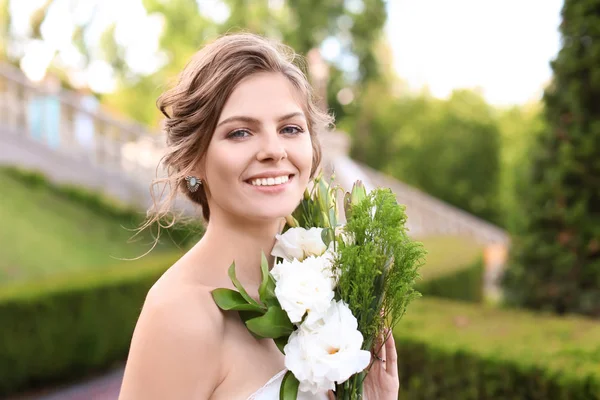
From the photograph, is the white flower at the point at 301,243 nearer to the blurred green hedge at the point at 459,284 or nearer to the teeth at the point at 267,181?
the teeth at the point at 267,181

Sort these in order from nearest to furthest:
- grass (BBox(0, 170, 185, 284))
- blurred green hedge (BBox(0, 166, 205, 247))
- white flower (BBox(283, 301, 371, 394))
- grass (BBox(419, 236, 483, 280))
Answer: white flower (BBox(283, 301, 371, 394)), grass (BBox(419, 236, 483, 280)), grass (BBox(0, 170, 185, 284)), blurred green hedge (BBox(0, 166, 205, 247))

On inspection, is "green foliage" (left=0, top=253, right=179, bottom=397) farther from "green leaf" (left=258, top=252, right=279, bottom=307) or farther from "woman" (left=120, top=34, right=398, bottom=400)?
"green leaf" (left=258, top=252, right=279, bottom=307)

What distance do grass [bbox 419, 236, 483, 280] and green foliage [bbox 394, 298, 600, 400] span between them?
1800mm

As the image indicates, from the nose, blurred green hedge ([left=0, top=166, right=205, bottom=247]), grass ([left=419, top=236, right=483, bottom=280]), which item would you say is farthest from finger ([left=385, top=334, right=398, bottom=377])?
blurred green hedge ([left=0, top=166, right=205, bottom=247])

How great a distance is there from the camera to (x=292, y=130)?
1.77 m

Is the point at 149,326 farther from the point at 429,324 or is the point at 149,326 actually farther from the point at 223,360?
the point at 429,324

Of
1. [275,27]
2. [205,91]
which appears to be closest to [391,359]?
[205,91]

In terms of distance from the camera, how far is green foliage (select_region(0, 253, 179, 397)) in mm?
5988

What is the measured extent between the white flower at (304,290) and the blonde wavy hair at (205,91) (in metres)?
0.45

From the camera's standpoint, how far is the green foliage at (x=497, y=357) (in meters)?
3.55

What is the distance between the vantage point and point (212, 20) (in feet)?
65.1

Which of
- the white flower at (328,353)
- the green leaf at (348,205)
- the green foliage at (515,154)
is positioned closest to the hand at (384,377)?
the white flower at (328,353)

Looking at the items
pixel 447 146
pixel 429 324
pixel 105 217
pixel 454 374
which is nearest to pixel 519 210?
pixel 429 324

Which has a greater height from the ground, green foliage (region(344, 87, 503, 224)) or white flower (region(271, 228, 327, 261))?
green foliage (region(344, 87, 503, 224))
